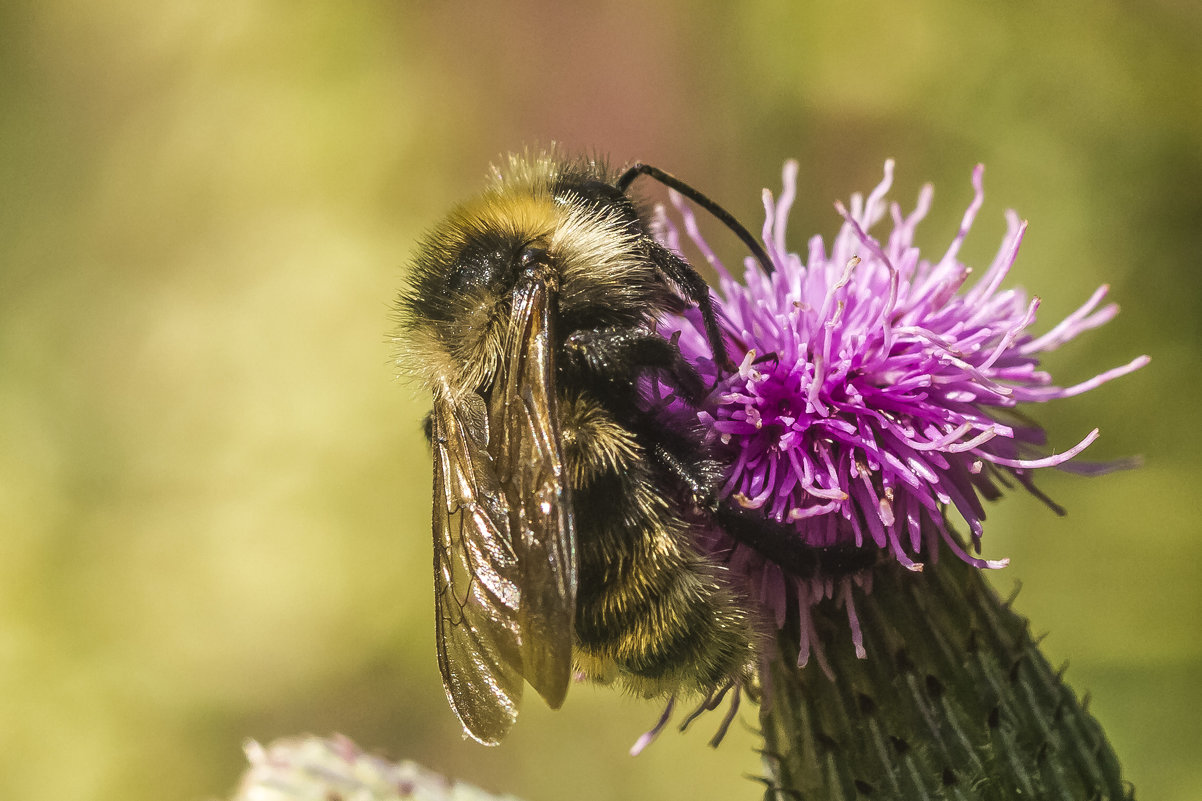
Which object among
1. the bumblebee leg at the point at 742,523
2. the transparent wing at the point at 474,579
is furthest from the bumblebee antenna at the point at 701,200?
the transparent wing at the point at 474,579

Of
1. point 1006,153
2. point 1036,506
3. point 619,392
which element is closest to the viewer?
point 619,392

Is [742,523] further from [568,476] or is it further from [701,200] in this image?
[701,200]

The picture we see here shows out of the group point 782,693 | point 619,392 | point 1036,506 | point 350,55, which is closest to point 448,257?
point 619,392

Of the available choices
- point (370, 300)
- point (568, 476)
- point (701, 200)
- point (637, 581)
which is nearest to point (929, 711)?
point (637, 581)

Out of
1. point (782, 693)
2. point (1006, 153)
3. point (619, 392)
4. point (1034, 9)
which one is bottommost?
point (782, 693)

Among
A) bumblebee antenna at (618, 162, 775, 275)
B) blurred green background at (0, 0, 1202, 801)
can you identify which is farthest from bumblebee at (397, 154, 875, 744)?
blurred green background at (0, 0, 1202, 801)

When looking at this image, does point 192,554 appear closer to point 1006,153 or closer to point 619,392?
point 619,392

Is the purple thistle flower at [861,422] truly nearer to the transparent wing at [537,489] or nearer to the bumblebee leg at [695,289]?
the bumblebee leg at [695,289]
